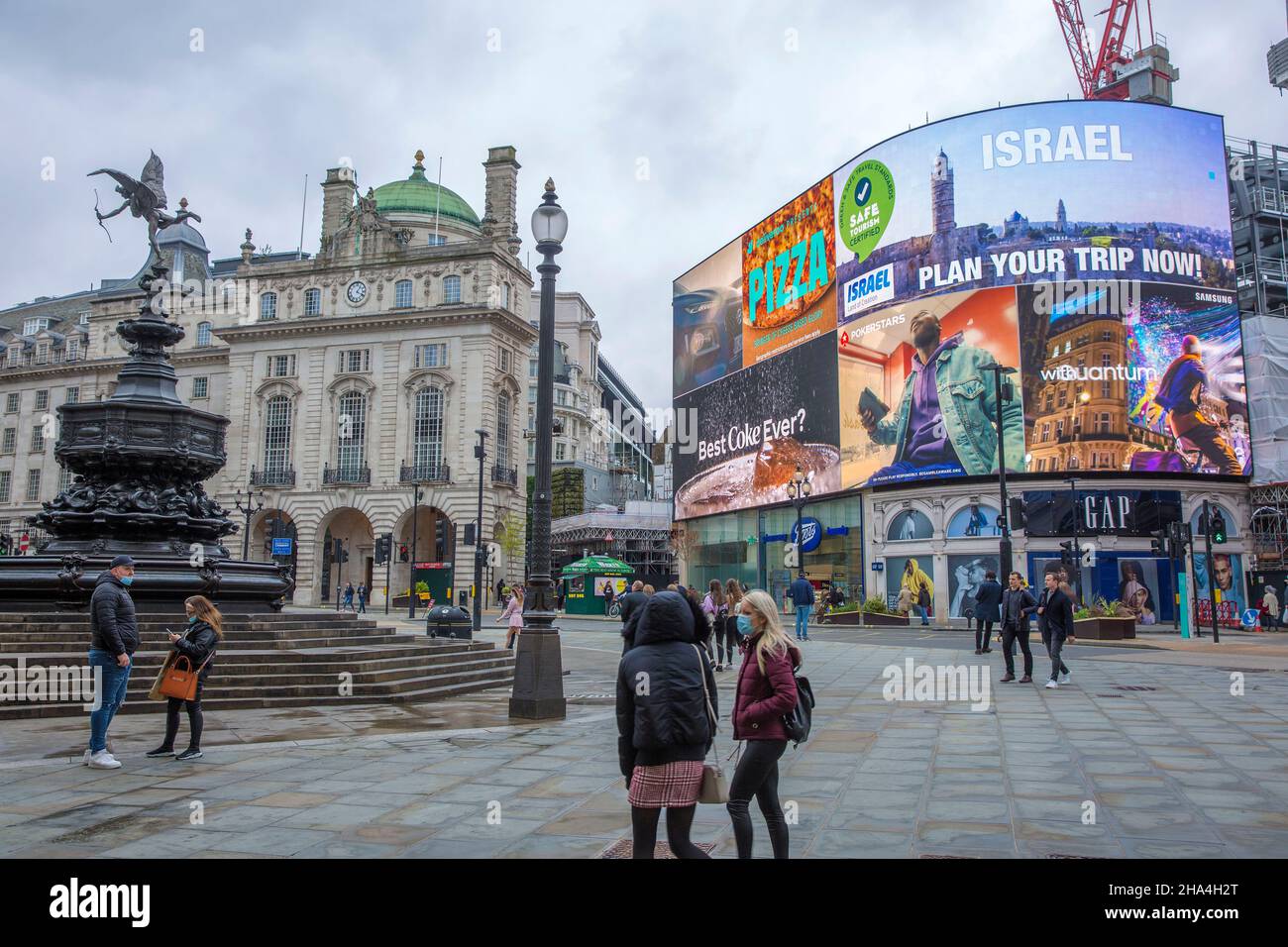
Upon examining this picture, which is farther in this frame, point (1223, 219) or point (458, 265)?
point (458, 265)

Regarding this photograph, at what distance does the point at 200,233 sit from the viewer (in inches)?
2522

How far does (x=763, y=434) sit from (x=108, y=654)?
156 ft

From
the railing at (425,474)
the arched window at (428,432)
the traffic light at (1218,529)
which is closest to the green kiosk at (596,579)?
the railing at (425,474)

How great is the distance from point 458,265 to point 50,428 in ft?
97.0

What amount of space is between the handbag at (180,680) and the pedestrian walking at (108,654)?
34 cm

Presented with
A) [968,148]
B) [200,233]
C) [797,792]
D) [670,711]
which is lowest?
[797,792]

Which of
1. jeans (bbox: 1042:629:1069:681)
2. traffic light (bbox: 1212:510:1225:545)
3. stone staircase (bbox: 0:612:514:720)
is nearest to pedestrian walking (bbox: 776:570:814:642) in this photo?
jeans (bbox: 1042:629:1069:681)

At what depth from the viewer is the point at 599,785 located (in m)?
7.54

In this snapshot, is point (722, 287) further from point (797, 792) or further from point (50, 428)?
point (797, 792)

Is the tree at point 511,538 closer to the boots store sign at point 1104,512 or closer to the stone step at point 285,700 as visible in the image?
the boots store sign at point 1104,512

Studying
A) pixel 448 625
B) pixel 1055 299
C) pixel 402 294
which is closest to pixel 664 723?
pixel 448 625

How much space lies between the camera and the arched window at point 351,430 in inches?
2071

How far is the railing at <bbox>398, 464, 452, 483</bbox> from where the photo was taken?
50.4 m
